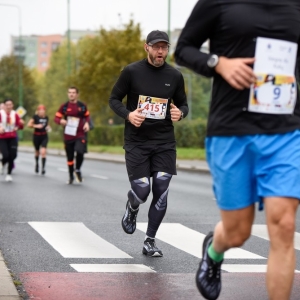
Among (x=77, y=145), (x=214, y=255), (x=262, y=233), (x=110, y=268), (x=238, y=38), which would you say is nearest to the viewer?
(x=238, y=38)

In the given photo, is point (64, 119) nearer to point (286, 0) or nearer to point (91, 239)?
point (91, 239)

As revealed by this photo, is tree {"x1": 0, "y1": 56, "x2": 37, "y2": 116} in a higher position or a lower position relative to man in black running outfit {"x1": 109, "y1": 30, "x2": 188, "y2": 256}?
lower

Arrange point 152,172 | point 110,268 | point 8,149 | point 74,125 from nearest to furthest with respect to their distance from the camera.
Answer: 1. point 110,268
2. point 152,172
3. point 74,125
4. point 8,149

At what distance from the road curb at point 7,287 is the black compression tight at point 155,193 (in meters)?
1.73

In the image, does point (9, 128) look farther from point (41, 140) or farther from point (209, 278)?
point (209, 278)

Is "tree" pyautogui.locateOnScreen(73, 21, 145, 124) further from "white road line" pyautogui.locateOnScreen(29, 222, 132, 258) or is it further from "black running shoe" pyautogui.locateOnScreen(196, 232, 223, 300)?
"black running shoe" pyautogui.locateOnScreen(196, 232, 223, 300)

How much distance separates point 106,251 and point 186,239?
4.34 feet

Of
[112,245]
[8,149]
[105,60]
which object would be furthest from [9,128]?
[105,60]

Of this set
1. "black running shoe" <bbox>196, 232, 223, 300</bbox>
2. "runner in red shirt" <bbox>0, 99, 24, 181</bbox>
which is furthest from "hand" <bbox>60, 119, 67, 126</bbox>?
"black running shoe" <bbox>196, 232, 223, 300</bbox>

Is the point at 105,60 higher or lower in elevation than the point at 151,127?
lower

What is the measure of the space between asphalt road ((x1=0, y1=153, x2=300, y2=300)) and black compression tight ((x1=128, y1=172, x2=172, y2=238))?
1.09ft

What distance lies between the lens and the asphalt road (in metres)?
6.77

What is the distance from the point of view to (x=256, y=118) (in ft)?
16.4

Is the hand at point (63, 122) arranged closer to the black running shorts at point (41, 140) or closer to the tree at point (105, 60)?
the black running shorts at point (41, 140)
